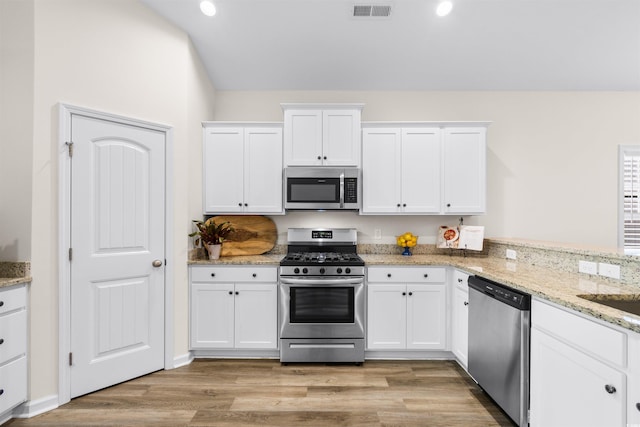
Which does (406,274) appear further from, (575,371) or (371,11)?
(371,11)

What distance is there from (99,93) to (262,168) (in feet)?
5.06

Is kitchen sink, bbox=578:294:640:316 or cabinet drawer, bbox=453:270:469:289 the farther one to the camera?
cabinet drawer, bbox=453:270:469:289

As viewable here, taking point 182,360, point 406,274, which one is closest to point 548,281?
point 406,274

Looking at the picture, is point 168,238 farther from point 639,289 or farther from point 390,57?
point 639,289

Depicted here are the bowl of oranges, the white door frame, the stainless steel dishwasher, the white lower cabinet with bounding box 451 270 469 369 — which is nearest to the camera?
the stainless steel dishwasher

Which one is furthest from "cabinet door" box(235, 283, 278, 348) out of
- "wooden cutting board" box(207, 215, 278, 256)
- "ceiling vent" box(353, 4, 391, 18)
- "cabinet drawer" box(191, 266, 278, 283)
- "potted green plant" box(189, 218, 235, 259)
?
"ceiling vent" box(353, 4, 391, 18)

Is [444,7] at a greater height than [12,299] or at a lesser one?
greater

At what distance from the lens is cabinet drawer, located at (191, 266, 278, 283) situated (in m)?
3.10

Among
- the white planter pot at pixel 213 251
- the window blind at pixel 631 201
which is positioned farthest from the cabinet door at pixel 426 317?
the window blind at pixel 631 201

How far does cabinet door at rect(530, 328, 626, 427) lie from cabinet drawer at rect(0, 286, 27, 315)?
11.0 feet

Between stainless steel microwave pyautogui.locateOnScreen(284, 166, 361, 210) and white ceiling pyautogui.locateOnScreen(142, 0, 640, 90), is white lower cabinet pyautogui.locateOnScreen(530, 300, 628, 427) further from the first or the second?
white ceiling pyautogui.locateOnScreen(142, 0, 640, 90)

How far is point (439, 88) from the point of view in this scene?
3.85 m

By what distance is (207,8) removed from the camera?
9.59 feet

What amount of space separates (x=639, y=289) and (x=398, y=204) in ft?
6.48
